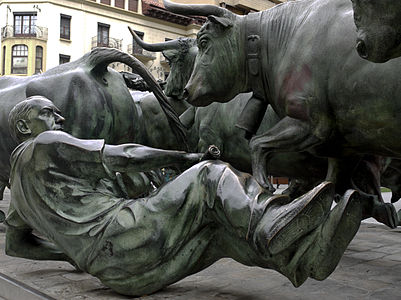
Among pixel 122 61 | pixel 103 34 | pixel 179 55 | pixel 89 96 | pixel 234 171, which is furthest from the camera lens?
pixel 103 34

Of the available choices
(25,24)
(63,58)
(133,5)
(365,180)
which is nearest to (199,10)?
(365,180)

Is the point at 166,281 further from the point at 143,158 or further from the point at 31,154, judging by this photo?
the point at 31,154

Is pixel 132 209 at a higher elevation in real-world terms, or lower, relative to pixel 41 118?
lower

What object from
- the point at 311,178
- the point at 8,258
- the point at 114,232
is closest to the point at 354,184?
the point at 311,178

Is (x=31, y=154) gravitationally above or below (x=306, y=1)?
below

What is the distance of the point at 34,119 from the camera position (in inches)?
121

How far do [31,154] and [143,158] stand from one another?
0.65 meters

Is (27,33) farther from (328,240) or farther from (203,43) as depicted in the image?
(328,240)

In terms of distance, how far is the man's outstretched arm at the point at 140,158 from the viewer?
2.89 metres

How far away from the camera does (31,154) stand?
2857mm

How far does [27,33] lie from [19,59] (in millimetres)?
1637

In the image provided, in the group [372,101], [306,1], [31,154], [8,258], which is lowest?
[8,258]

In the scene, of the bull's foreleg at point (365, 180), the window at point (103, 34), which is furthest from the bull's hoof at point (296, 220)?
the window at point (103, 34)

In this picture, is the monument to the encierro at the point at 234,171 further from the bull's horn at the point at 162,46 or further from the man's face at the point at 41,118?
the bull's horn at the point at 162,46
